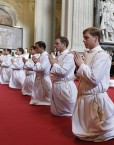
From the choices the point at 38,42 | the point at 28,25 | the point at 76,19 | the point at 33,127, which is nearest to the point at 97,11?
the point at 76,19

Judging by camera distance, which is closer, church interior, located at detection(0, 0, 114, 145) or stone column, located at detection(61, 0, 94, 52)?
church interior, located at detection(0, 0, 114, 145)

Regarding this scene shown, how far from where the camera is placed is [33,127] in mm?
4676

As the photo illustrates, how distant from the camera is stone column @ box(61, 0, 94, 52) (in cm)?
1430

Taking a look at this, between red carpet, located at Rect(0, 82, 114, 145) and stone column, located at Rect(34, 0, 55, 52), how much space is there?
440 inches

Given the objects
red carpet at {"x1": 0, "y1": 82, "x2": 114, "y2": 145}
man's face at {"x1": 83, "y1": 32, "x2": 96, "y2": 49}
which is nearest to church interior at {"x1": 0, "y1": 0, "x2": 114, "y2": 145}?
red carpet at {"x1": 0, "y1": 82, "x2": 114, "y2": 145}

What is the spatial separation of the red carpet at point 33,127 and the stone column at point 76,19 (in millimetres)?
8428

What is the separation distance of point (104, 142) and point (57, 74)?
1776 millimetres

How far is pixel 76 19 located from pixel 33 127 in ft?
34.2

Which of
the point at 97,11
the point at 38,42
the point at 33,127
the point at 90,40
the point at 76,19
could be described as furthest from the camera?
the point at 97,11

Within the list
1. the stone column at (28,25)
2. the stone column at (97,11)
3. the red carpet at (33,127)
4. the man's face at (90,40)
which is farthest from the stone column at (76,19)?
the man's face at (90,40)

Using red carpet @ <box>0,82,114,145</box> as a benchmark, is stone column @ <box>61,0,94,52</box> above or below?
above

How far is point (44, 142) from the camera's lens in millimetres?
3928

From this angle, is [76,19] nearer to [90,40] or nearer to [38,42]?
[38,42]

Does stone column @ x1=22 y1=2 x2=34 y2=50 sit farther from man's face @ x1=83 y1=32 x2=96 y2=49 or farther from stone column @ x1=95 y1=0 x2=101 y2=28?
man's face @ x1=83 y1=32 x2=96 y2=49
